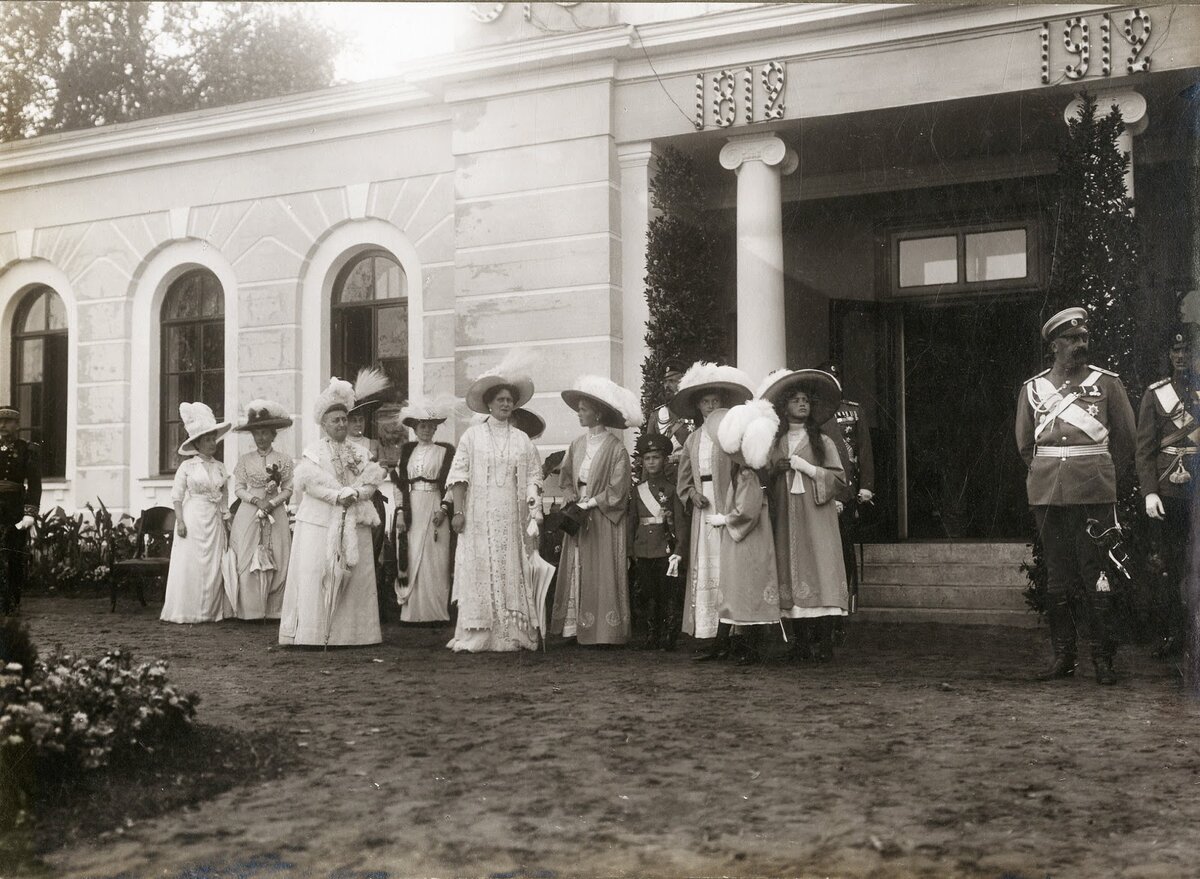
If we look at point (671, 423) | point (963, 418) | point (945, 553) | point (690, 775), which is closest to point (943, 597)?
point (945, 553)

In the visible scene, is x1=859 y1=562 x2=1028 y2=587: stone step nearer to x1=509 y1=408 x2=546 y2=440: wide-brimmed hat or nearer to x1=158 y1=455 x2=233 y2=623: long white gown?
x1=509 y1=408 x2=546 y2=440: wide-brimmed hat

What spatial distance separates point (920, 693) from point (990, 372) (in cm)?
674

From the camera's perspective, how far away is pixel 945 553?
10906 mm

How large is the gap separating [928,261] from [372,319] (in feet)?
19.1

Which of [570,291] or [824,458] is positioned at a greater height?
[570,291]

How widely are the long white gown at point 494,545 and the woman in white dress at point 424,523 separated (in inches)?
57.3

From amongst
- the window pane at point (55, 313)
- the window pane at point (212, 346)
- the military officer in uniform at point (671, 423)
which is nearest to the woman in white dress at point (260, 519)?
the window pane at point (212, 346)

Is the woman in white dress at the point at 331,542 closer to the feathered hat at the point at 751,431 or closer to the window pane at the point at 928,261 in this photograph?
the feathered hat at the point at 751,431

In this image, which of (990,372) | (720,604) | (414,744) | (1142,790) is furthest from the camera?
(990,372)

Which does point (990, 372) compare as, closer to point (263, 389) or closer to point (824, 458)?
point (824, 458)

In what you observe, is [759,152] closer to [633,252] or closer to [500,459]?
[633,252]

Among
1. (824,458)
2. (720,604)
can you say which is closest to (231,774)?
(720,604)

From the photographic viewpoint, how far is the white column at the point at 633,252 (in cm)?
1122

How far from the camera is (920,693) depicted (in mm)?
6676
